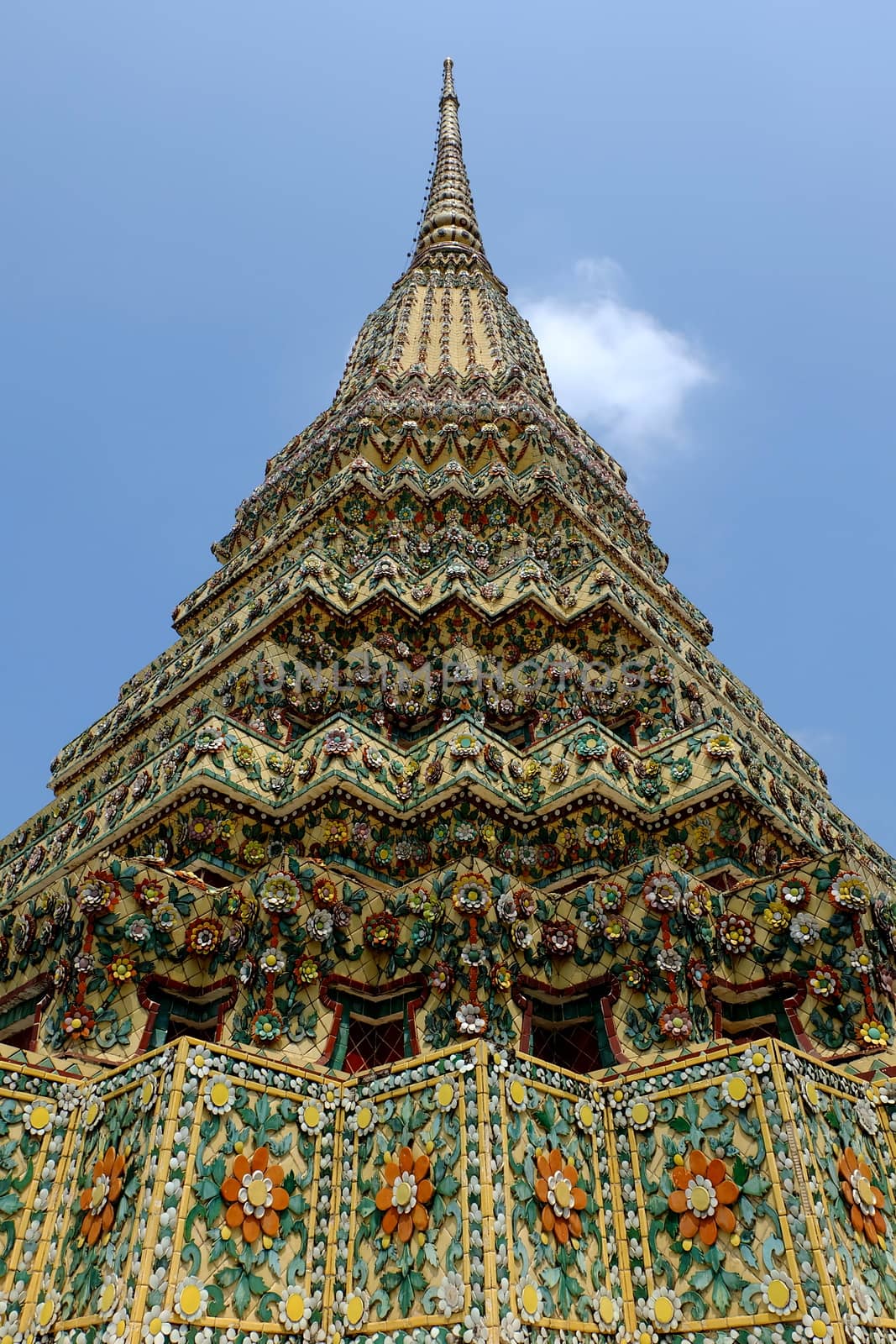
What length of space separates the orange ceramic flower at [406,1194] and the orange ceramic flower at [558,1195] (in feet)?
2.94

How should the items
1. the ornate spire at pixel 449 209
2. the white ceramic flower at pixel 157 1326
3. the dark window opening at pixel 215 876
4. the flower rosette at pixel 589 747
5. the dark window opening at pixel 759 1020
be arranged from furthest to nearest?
the ornate spire at pixel 449 209
the flower rosette at pixel 589 747
the dark window opening at pixel 215 876
the dark window opening at pixel 759 1020
the white ceramic flower at pixel 157 1326

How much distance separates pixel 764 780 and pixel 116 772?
460 inches

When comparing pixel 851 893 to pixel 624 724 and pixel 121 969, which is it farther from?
pixel 121 969

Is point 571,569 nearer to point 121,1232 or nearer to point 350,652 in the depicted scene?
point 350,652

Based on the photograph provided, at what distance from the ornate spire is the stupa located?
24509 millimetres

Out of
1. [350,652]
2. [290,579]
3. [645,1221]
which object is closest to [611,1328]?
[645,1221]

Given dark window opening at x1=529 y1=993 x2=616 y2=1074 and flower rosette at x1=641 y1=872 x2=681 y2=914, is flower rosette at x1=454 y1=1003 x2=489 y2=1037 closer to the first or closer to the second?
dark window opening at x1=529 y1=993 x2=616 y2=1074

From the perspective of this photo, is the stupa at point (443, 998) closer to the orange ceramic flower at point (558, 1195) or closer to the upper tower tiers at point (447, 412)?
the orange ceramic flower at point (558, 1195)

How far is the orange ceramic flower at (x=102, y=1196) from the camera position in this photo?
743 cm

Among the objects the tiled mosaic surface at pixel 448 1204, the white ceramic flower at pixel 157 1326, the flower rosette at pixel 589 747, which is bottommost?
the white ceramic flower at pixel 157 1326

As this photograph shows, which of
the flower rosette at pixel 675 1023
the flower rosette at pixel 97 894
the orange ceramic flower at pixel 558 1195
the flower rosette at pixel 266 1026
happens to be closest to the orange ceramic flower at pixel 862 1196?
the orange ceramic flower at pixel 558 1195

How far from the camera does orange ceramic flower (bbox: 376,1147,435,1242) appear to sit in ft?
25.0

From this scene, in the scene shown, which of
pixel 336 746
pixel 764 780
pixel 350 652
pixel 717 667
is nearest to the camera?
pixel 336 746

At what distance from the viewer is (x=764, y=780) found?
1443 cm
